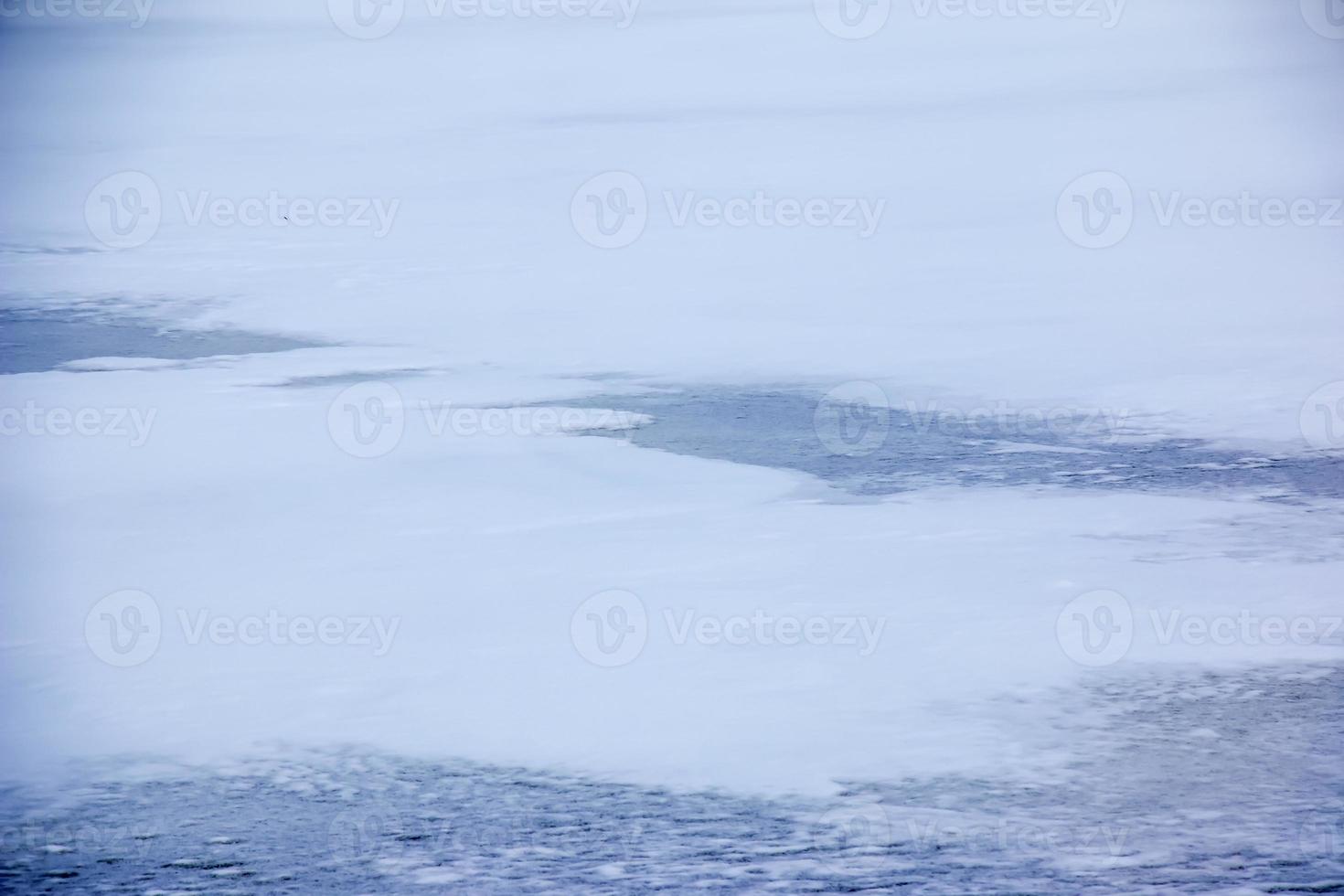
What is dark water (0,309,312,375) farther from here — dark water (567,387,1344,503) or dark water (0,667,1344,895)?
dark water (0,667,1344,895)

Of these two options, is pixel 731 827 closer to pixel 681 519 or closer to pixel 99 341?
pixel 681 519

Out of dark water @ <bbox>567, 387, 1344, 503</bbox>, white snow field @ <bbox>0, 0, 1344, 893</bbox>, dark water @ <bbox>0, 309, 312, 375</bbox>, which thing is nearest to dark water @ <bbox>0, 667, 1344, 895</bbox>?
white snow field @ <bbox>0, 0, 1344, 893</bbox>

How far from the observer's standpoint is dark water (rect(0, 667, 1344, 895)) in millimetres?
2801

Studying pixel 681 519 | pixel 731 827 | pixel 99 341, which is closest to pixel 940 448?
pixel 681 519

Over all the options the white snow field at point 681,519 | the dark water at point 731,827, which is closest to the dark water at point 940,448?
the white snow field at point 681,519

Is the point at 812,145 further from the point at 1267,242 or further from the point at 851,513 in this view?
the point at 851,513

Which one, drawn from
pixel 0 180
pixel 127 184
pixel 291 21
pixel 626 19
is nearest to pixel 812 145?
pixel 127 184

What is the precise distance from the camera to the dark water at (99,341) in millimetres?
6766

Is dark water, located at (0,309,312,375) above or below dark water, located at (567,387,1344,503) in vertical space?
above

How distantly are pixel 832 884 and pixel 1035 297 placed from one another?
4.75m

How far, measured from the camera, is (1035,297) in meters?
7.17

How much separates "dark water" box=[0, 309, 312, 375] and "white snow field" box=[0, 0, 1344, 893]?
3cm

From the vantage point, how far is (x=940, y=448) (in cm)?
520

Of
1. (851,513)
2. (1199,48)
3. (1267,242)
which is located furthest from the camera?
(1199,48)
